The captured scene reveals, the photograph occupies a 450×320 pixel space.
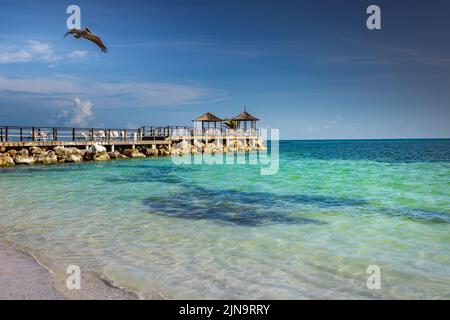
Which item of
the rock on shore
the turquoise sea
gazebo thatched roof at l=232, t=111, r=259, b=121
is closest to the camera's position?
the turquoise sea

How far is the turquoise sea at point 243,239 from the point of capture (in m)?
5.03

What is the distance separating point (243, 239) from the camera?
7.35m

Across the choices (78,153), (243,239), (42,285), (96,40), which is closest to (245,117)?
(78,153)

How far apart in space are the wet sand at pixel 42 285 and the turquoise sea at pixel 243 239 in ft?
0.88

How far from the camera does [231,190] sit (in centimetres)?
1508

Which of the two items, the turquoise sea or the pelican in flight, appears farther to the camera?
the pelican in flight

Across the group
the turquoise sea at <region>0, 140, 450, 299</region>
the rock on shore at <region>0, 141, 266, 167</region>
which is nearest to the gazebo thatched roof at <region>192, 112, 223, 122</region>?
the rock on shore at <region>0, 141, 266, 167</region>

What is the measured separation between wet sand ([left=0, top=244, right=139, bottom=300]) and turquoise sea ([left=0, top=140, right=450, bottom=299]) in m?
0.27

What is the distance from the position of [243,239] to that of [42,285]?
3.87m

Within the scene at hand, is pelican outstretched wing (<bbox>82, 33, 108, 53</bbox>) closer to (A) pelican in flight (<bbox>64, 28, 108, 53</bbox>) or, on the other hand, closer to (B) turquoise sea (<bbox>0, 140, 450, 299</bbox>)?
(A) pelican in flight (<bbox>64, 28, 108, 53</bbox>)

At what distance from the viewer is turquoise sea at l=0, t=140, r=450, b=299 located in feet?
16.5

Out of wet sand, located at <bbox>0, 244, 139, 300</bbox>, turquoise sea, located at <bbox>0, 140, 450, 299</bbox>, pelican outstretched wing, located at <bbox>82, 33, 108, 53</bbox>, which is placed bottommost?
turquoise sea, located at <bbox>0, 140, 450, 299</bbox>

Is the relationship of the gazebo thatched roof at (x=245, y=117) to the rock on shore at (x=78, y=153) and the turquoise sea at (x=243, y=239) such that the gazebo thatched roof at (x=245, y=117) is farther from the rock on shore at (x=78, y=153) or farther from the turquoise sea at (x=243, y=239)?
the turquoise sea at (x=243, y=239)
